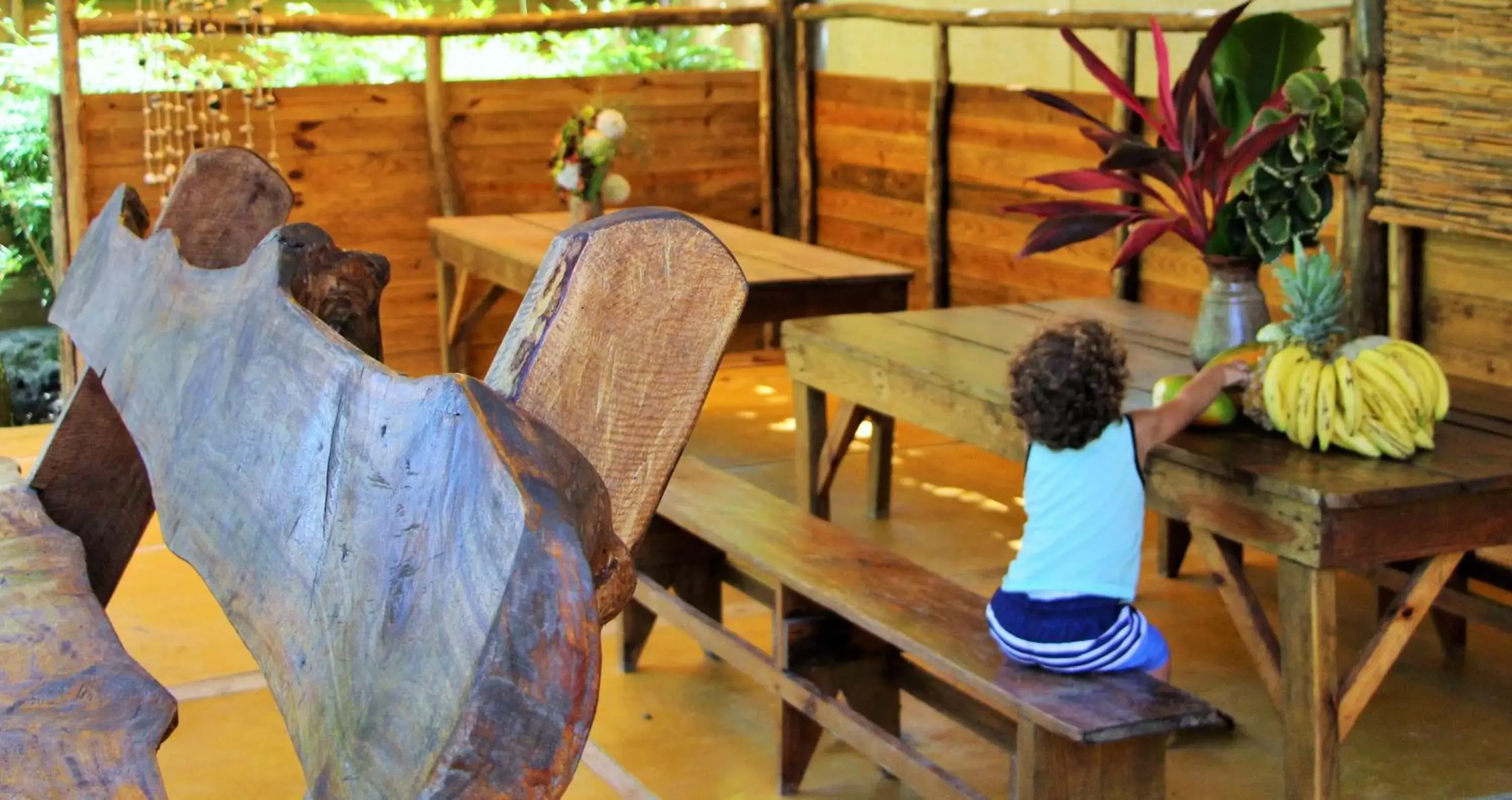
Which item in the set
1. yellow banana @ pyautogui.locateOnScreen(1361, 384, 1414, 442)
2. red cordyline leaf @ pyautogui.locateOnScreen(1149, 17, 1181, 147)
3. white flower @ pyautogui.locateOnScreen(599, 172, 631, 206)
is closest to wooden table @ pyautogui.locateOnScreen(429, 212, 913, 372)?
white flower @ pyautogui.locateOnScreen(599, 172, 631, 206)

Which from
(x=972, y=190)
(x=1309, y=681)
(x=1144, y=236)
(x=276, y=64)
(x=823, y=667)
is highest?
(x=276, y=64)

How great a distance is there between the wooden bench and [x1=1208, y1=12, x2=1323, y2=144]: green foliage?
107 cm

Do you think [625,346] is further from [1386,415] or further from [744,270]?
[744,270]

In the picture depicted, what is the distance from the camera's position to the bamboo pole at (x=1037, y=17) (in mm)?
5004

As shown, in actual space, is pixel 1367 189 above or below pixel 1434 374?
above

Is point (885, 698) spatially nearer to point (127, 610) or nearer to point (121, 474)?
point (121, 474)

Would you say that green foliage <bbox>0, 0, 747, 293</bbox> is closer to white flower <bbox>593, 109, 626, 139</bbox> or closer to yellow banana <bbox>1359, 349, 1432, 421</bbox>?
white flower <bbox>593, 109, 626, 139</bbox>

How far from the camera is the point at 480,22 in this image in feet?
23.9

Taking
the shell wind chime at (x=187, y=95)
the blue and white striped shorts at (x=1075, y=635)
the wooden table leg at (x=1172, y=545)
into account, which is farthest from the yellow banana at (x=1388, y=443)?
the shell wind chime at (x=187, y=95)

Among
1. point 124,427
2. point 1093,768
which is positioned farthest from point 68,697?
point 1093,768

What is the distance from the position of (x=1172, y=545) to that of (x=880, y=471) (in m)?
0.98

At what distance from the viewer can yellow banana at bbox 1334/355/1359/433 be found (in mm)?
2928

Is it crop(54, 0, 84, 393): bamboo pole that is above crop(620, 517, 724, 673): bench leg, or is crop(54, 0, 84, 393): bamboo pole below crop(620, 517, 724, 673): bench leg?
Answer: above

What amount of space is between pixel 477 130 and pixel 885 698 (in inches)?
178
